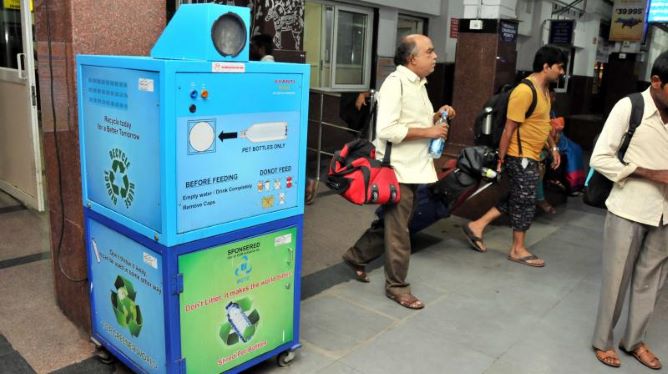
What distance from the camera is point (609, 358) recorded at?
10.1ft

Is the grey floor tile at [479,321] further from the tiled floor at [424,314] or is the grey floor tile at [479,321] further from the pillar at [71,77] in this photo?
the pillar at [71,77]

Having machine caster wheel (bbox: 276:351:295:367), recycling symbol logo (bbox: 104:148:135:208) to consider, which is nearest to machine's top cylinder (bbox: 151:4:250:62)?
recycling symbol logo (bbox: 104:148:135:208)

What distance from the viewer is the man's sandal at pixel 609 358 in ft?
10.0

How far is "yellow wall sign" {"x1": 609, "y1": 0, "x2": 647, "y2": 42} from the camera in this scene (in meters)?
14.5

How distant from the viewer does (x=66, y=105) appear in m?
2.81

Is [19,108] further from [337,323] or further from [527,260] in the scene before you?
[527,260]

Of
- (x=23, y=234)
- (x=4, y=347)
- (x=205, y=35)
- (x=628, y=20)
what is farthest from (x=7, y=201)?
(x=628, y=20)

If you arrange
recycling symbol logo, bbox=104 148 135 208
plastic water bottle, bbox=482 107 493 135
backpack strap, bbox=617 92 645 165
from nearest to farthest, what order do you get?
recycling symbol logo, bbox=104 148 135 208
backpack strap, bbox=617 92 645 165
plastic water bottle, bbox=482 107 493 135

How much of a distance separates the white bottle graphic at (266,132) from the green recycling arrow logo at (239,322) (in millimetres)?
717

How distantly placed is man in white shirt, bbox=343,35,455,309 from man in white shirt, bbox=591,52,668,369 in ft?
3.38

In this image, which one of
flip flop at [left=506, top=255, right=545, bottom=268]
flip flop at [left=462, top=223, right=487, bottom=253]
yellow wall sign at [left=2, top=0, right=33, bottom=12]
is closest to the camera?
flip flop at [left=506, top=255, right=545, bottom=268]

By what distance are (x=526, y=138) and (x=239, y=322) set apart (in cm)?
281

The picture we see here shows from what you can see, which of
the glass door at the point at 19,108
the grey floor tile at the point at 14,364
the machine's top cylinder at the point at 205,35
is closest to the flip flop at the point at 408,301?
the machine's top cylinder at the point at 205,35

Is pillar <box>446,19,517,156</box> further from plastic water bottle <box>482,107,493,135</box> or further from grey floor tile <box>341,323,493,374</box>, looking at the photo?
grey floor tile <box>341,323,493,374</box>
